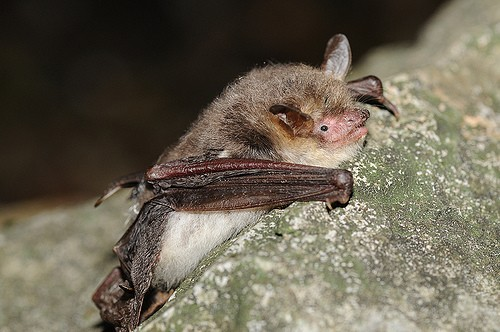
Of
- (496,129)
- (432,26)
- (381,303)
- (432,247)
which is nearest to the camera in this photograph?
(381,303)

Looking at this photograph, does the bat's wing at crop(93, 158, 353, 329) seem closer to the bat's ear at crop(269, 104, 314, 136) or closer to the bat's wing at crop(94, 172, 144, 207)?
the bat's ear at crop(269, 104, 314, 136)

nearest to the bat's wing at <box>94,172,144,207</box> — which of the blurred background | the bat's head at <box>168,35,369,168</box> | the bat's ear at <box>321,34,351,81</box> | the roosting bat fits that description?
the roosting bat

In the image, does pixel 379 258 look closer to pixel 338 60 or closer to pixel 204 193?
pixel 204 193

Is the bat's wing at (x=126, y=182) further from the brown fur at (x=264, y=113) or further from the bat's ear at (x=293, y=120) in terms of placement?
the bat's ear at (x=293, y=120)

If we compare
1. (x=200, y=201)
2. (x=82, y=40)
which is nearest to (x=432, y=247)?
(x=200, y=201)

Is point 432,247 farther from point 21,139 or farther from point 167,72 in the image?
point 167,72

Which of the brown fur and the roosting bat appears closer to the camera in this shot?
the roosting bat

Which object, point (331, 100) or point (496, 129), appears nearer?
point (331, 100)
